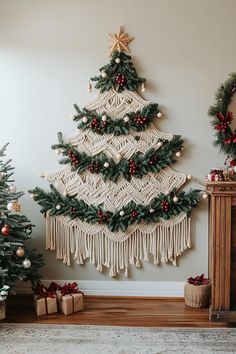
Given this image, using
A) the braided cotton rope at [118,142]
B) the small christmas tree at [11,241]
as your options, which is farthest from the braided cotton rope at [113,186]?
the small christmas tree at [11,241]

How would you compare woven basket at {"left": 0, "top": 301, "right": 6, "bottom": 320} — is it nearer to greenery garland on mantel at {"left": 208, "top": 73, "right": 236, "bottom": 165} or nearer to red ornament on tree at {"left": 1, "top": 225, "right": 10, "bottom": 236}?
red ornament on tree at {"left": 1, "top": 225, "right": 10, "bottom": 236}

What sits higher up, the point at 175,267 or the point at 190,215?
the point at 190,215

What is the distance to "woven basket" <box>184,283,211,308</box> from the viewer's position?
3.19 metres

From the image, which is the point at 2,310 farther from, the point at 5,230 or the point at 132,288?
the point at 132,288

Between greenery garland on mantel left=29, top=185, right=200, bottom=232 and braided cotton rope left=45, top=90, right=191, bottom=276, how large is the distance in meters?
0.05

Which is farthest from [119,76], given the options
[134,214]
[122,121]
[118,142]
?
[134,214]

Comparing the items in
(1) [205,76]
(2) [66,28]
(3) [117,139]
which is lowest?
(3) [117,139]

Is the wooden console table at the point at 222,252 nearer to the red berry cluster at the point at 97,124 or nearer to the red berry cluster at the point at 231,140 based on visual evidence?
the red berry cluster at the point at 231,140

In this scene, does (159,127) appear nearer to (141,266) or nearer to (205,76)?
(205,76)

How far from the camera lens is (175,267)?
3.48m

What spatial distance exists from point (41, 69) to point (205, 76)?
1.49 meters

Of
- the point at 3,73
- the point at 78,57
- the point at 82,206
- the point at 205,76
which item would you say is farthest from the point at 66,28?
the point at 82,206

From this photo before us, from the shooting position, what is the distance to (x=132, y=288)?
3.50 metres

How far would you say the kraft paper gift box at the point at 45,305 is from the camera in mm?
3049
